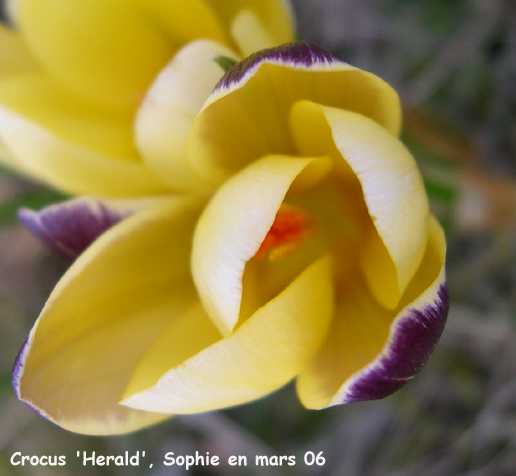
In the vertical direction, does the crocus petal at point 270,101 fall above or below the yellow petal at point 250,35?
below

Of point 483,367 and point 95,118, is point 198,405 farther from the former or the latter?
point 483,367

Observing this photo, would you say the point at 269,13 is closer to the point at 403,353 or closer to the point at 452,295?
the point at 403,353

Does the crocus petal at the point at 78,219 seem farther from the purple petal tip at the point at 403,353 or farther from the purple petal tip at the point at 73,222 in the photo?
the purple petal tip at the point at 403,353

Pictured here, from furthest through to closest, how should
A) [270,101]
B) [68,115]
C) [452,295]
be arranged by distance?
[452,295], [68,115], [270,101]

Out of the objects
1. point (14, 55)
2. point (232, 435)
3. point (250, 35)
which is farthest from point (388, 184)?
point (232, 435)

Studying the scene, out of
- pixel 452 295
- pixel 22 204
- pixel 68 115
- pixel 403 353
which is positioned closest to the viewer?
pixel 403 353

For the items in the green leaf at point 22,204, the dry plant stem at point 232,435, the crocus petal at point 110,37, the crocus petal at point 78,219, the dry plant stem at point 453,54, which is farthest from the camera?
the dry plant stem at point 232,435

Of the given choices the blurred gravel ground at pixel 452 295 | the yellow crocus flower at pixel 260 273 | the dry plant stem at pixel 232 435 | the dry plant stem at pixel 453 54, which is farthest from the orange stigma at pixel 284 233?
the dry plant stem at pixel 232 435
